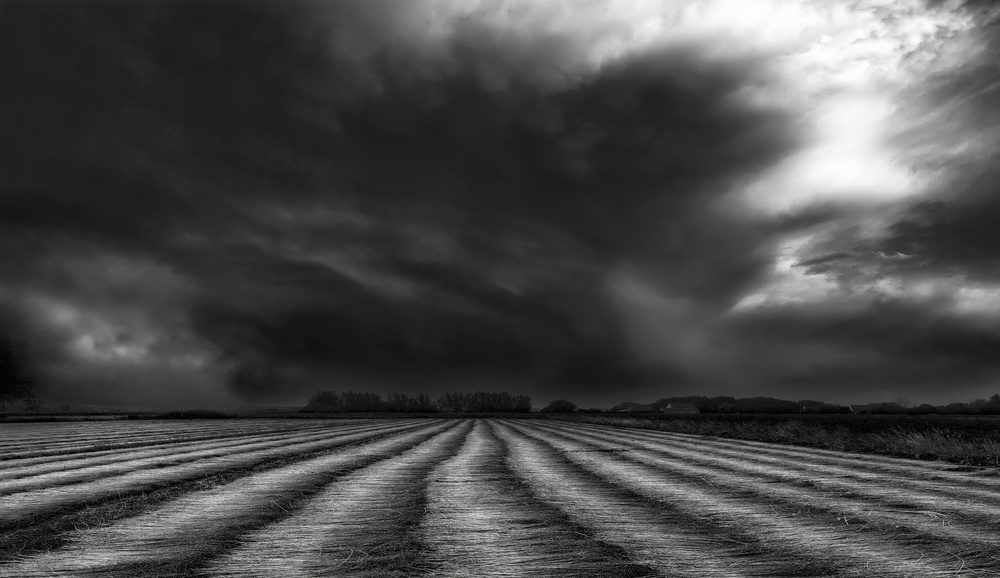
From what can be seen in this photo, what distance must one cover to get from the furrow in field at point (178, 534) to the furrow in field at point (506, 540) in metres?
2.14

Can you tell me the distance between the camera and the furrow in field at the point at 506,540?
16.3 feet

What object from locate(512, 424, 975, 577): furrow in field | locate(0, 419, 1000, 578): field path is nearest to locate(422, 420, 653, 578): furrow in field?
locate(0, 419, 1000, 578): field path

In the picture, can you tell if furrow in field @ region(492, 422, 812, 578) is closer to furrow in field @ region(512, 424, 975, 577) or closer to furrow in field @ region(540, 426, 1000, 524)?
furrow in field @ region(512, 424, 975, 577)

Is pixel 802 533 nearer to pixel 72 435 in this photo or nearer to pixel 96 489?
pixel 96 489

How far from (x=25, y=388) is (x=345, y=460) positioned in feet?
389

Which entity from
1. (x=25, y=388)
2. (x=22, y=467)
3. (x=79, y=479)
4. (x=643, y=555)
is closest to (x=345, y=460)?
(x=79, y=479)

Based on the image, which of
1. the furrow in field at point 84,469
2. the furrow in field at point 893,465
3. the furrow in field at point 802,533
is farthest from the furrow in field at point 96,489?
the furrow in field at point 893,465

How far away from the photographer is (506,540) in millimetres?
6051

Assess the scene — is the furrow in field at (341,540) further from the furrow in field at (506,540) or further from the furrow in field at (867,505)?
the furrow in field at (867,505)

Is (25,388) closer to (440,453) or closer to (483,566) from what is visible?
(440,453)

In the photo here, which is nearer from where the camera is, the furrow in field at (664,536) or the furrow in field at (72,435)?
the furrow in field at (664,536)

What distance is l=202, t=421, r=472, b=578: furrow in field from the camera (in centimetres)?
496

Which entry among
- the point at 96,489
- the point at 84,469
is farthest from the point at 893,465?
the point at 84,469

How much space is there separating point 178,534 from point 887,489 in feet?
35.1
